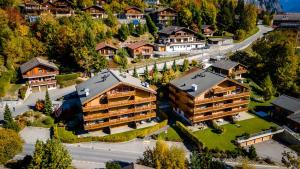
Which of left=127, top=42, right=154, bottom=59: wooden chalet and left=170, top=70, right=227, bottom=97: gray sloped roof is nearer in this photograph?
left=170, top=70, right=227, bottom=97: gray sloped roof

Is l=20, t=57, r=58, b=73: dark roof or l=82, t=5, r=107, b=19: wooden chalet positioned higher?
l=82, t=5, r=107, b=19: wooden chalet

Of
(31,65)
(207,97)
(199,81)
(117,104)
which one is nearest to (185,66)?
(199,81)

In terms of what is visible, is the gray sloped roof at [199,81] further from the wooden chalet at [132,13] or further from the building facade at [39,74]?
the wooden chalet at [132,13]

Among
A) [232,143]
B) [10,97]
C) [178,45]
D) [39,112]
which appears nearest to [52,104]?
[39,112]

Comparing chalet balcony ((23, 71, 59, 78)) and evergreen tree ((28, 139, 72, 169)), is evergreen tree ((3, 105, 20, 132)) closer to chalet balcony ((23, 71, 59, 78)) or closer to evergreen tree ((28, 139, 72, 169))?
evergreen tree ((28, 139, 72, 169))

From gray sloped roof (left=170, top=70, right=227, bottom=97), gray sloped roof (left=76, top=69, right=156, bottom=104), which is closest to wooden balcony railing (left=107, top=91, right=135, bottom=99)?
gray sloped roof (left=76, top=69, right=156, bottom=104)

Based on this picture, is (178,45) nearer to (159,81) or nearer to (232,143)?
(159,81)
